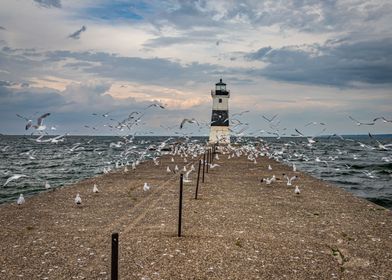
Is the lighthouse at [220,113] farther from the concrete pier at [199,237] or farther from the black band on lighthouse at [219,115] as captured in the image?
the concrete pier at [199,237]

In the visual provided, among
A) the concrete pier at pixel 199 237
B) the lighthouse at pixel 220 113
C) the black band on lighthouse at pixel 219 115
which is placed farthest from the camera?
the lighthouse at pixel 220 113

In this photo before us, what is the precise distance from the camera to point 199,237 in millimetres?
10461

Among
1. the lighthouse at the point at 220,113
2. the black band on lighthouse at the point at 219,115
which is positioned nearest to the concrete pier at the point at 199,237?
the black band on lighthouse at the point at 219,115

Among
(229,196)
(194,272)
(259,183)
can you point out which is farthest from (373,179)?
(194,272)

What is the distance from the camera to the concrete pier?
822 centimetres

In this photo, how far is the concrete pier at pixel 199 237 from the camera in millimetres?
8219

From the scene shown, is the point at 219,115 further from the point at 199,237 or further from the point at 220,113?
the point at 199,237

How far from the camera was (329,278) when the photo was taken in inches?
313

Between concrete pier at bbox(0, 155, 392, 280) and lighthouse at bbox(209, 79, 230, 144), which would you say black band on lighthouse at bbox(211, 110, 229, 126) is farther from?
concrete pier at bbox(0, 155, 392, 280)

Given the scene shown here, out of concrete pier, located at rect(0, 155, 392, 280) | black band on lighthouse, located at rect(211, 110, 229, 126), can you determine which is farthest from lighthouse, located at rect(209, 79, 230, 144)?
concrete pier, located at rect(0, 155, 392, 280)

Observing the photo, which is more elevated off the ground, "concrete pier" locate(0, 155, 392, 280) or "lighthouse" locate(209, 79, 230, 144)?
"lighthouse" locate(209, 79, 230, 144)

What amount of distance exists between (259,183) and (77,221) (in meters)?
12.1

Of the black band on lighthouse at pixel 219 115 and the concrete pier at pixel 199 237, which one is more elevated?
the black band on lighthouse at pixel 219 115

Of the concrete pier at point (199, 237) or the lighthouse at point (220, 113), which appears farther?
the lighthouse at point (220, 113)
